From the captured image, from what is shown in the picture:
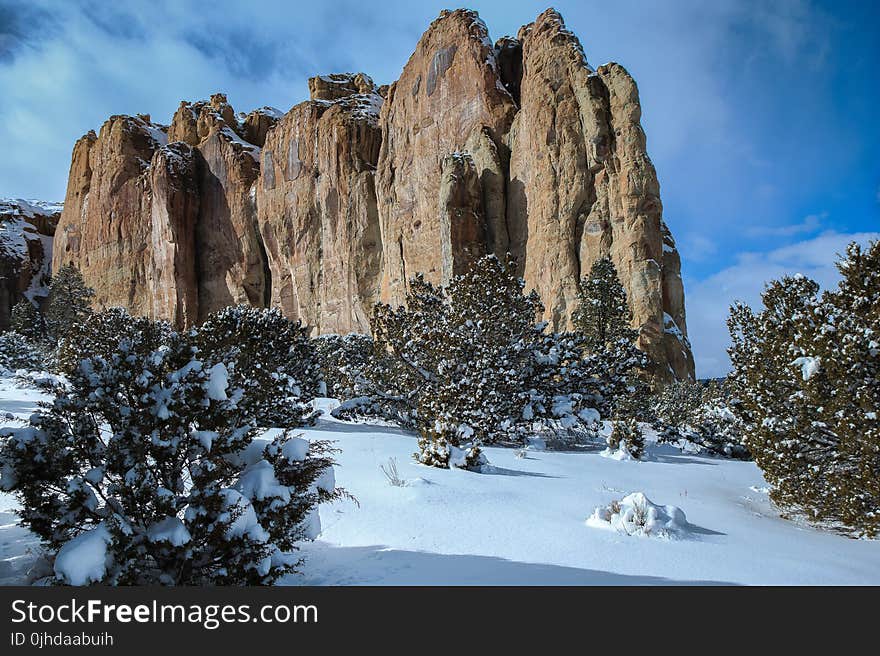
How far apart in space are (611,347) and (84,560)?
632 inches

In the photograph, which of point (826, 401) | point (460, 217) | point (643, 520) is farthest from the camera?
point (460, 217)

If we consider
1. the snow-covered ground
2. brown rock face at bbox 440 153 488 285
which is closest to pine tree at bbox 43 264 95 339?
brown rock face at bbox 440 153 488 285

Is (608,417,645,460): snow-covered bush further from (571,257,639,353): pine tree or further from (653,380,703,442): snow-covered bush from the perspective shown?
(571,257,639,353): pine tree

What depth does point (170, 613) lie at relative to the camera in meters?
2.80

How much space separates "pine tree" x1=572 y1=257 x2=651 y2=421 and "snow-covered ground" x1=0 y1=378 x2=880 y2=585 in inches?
272

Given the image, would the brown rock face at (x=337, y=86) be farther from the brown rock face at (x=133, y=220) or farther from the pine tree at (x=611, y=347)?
the pine tree at (x=611, y=347)

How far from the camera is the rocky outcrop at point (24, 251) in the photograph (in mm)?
71562

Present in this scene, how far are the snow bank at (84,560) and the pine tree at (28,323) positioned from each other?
191 feet

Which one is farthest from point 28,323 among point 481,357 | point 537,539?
point 537,539

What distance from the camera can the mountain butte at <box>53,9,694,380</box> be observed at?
1387 inches

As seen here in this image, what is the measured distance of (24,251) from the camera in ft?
250

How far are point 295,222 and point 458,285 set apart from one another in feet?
143

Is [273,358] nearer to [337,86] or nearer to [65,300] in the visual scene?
[65,300]

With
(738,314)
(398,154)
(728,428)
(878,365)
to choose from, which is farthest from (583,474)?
(398,154)
